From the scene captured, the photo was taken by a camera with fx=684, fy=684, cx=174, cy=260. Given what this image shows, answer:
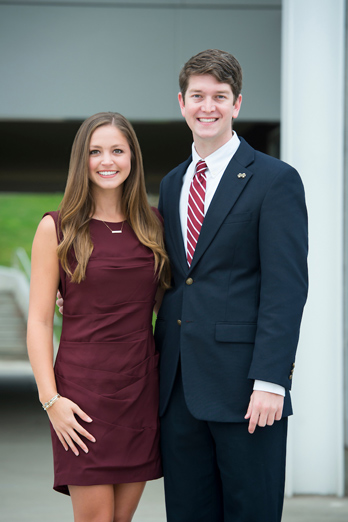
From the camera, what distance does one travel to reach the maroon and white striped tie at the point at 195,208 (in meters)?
2.17

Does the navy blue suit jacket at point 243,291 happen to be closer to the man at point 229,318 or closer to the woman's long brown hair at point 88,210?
the man at point 229,318

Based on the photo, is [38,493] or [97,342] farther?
[38,493]

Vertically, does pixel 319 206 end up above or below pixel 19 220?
below

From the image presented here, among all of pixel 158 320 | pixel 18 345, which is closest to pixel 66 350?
pixel 158 320

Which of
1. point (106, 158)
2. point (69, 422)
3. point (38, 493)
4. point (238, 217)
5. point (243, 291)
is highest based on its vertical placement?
point (106, 158)

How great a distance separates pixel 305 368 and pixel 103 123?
88.2 inches

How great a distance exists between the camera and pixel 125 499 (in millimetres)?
A: 2230

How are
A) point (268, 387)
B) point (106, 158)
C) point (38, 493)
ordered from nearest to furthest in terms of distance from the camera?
1. point (268, 387)
2. point (106, 158)
3. point (38, 493)

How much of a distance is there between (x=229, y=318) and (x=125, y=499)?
701 mm

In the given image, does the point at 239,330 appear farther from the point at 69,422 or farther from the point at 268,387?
the point at 69,422

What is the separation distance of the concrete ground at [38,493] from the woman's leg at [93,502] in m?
1.59

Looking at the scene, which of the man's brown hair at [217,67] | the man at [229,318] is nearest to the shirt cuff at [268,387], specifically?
the man at [229,318]

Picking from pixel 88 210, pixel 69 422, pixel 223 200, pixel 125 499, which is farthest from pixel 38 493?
pixel 223 200

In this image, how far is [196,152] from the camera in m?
2.26
